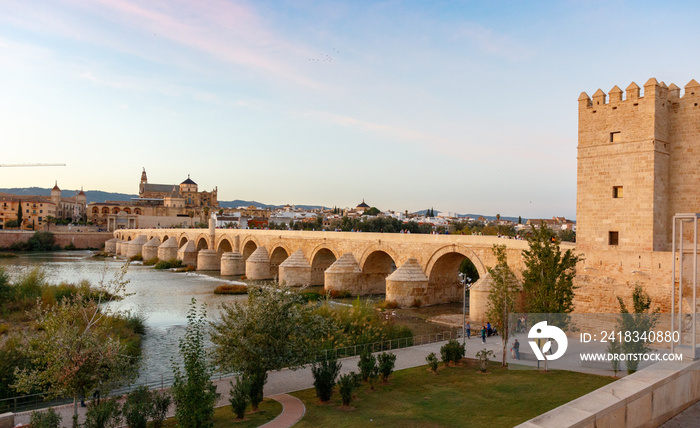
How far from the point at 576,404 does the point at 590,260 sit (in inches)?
512

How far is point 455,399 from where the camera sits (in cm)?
950

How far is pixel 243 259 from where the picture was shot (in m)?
41.7

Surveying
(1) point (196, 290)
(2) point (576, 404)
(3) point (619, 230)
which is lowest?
(1) point (196, 290)

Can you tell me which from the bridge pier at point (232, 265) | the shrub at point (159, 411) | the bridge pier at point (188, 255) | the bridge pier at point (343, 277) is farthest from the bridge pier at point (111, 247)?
the shrub at point (159, 411)

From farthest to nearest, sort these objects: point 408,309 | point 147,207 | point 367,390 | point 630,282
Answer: point 147,207, point 408,309, point 630,282, point 367,390

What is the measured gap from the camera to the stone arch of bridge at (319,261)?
106 ft

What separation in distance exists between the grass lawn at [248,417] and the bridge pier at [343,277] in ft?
58.5

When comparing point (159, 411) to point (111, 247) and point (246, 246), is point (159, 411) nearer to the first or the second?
point (246, 246)

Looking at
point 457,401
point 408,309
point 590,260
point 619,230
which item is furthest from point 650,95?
point 408,309

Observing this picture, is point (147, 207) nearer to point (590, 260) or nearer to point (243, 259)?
point (243, 259)

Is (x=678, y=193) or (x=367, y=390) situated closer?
(x=367, y=390)

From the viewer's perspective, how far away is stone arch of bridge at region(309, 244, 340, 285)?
32.2 meters

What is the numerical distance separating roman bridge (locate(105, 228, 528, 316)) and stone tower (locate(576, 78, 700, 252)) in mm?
4423

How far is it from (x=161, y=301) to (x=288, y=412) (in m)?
19.3
